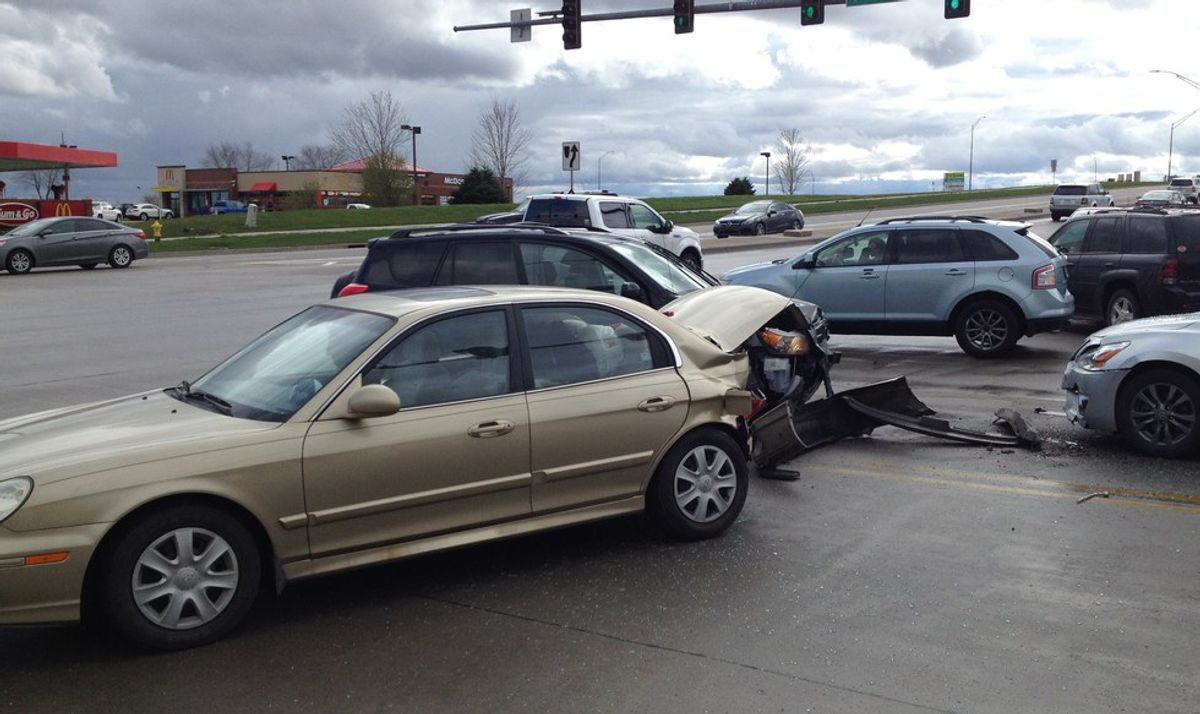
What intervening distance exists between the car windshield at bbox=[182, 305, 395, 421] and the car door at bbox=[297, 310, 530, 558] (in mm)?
205

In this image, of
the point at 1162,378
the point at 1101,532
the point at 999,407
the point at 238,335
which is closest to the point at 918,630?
the point at 1101,532

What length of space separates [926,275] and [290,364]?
1043 cm

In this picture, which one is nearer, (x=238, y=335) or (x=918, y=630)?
(x=918, y=630)

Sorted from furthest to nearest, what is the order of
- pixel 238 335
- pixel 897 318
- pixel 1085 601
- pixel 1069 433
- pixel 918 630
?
1. pixel 238 335
2. pixel 897 318
3. pixel 1069 433
4. pixel 1085 601
5. pixel 918 630

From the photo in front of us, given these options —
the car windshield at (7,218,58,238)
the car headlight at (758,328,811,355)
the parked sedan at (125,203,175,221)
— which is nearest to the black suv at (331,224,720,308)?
the car headlight at (758,328,811,355)

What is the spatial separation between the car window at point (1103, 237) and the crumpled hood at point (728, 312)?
984 cm

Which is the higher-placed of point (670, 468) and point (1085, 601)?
point (670, 468)

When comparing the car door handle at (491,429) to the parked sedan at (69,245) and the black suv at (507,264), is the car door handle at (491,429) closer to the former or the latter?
the black suv at (507,264)

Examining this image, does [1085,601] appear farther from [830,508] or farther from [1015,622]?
[830,508]

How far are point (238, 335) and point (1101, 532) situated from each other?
1318 cm

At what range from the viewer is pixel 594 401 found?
6043 millimetres

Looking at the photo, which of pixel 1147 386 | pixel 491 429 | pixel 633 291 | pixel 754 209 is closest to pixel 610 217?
pixel 633 291

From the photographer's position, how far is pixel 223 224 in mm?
53844

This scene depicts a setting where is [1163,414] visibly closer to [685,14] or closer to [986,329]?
[986,329]
